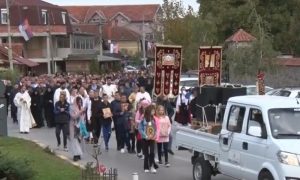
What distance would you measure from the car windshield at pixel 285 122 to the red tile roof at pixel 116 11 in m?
130

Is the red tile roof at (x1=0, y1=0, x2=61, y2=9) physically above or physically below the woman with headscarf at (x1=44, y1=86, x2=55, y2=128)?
above

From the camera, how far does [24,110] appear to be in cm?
2625

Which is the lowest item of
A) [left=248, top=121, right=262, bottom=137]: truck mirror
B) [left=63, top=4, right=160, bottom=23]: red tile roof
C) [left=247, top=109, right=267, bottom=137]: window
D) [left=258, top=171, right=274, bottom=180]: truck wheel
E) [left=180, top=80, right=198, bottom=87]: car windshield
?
[left=258, top=171, right=274, bottom=180]: truck wheel

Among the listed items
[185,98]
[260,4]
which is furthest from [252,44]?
[260,4]

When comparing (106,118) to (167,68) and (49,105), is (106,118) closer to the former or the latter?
(167,68)

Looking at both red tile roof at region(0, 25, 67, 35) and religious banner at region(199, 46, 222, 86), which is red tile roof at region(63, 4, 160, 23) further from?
religious banner at region(199, 46, 222, 86)

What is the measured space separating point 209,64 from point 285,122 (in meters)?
12.9

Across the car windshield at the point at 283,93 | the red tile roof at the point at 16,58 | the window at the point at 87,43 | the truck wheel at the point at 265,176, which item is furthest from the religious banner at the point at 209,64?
the window at the point at 87,43

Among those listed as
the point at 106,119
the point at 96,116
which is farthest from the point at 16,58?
the point at 106,119

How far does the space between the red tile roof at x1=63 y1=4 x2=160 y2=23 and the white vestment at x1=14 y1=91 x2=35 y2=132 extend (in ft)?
383

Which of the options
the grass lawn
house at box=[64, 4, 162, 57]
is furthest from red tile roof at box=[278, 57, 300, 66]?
house at box=[64, 4, 162, 57]

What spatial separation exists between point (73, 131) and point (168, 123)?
9.00 feet

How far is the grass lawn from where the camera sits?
1473cm

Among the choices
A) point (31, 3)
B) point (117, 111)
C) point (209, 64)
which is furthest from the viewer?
point (31, 3)
